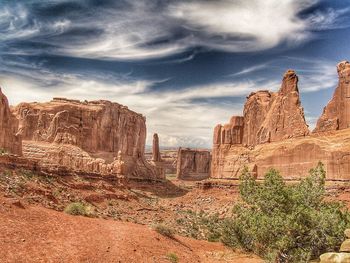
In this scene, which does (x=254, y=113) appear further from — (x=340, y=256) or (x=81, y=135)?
(x=340, y=256)

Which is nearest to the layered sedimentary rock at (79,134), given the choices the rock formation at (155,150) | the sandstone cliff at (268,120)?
the rock formation at (155,150)

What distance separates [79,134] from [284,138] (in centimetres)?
4613

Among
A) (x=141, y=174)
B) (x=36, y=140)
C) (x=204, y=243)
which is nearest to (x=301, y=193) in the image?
(x=204, y=243)

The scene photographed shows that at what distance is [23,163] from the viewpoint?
48.7 metres

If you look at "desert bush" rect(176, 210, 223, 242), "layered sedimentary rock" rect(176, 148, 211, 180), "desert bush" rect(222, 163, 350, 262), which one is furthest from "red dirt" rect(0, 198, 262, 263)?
→ "layered sedimentary rock" rect(176, 148, 211, 180)

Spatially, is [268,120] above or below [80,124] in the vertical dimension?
below

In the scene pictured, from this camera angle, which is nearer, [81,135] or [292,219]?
[292,219]

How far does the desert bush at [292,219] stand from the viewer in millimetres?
20609

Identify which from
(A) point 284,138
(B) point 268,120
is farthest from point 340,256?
(B) point 268,120

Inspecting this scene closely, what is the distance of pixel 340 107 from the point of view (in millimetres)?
54281

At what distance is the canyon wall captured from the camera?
52.8 meters

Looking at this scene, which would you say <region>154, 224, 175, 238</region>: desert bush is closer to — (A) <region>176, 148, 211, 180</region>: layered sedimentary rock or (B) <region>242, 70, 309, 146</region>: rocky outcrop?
(B) <region>242, 70, 309, 146</region>: rocky outcrop

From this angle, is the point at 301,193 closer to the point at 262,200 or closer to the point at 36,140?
the point at 262,200

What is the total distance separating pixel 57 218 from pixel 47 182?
27.0m
